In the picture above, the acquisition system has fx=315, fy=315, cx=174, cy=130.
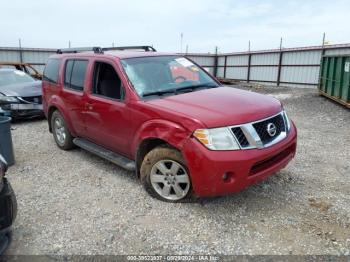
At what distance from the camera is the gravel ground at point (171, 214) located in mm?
2973

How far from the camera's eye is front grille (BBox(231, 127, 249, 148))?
10.5 ft

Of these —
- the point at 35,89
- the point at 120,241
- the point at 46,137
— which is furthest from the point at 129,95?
the point at 35,89

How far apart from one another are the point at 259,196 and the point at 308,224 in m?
0.73

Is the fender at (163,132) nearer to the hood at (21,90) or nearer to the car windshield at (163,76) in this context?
the car windshield at (163,76)

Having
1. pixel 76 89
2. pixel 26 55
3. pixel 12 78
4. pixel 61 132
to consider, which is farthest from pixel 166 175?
pixel 26 55

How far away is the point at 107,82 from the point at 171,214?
6.91 ft

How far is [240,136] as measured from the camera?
3205 mm

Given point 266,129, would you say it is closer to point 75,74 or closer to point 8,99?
point 75,74

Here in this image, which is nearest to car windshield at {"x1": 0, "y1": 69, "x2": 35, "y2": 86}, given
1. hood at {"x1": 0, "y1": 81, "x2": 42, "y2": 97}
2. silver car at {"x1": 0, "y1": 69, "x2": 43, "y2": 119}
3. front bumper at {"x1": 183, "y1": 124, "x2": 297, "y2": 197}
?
silver car at {"x1": 0, "y1": 69, "x2": 43, "y2": 119}

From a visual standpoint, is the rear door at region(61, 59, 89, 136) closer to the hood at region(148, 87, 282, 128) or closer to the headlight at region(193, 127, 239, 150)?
the hood at region(148, 87, 282, 128)

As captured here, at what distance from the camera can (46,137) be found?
702 cm

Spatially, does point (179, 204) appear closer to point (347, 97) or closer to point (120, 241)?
point (120, 241)

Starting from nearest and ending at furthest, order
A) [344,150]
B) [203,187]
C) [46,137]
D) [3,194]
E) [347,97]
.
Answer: [3,194]
[203,187]
[344,150]
[46,137]
[347,97]

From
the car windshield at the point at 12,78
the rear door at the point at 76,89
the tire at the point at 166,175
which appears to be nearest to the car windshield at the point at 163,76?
the tire at the point at 166,175
